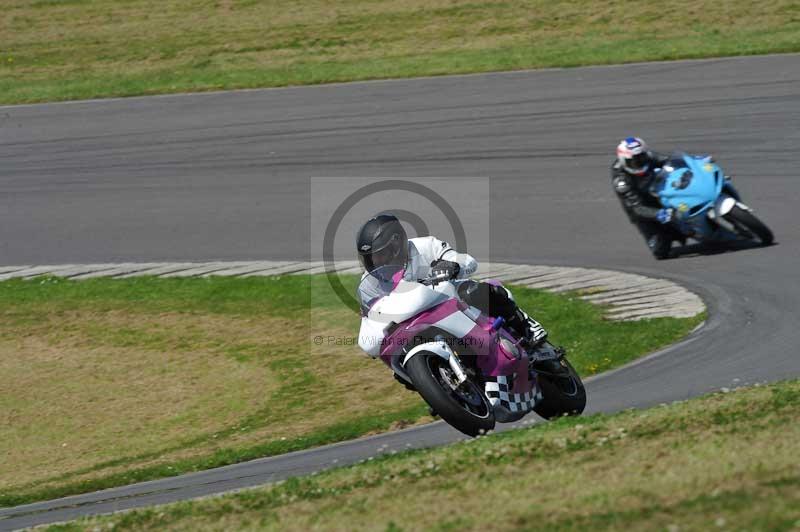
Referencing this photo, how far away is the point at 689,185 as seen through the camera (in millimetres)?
14180

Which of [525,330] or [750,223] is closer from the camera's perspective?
[525,330]

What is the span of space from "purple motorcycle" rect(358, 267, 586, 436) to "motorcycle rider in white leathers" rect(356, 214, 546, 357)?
0.04 m

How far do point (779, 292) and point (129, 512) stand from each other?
24.8 feet

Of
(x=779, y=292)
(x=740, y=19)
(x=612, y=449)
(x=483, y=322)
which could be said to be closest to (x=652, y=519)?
(x=612, y=449)

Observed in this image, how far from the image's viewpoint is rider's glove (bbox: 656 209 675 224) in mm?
14234

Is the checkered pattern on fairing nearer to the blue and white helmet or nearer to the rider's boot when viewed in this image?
the rider's boot

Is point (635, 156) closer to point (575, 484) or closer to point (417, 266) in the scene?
point (417, 266)

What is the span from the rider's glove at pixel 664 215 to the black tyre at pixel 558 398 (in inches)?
221

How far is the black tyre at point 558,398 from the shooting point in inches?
353

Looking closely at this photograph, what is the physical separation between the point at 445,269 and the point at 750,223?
6.98 metres

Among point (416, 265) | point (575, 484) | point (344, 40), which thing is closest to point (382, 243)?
point (416, 265)

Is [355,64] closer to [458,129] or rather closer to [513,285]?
[458,129]

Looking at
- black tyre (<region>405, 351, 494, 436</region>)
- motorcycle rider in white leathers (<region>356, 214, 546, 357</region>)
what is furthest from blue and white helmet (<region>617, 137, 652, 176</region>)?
black tyre (<region>405, 351, 494, 436</region>)

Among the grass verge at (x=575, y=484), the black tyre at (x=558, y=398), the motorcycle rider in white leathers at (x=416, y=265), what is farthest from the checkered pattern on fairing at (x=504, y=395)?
the motorcycle rider in white leathers at (x=416, y=265)
